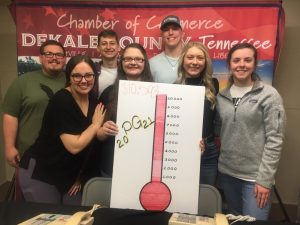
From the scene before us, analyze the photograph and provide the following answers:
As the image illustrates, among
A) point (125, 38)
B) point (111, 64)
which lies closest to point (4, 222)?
point (111, 64)

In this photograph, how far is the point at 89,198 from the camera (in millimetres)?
1448

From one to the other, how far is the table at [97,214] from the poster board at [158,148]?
0.65 ft

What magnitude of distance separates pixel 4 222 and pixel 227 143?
117 centimetres

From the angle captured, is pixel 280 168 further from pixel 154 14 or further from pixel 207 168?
pixel 154 14

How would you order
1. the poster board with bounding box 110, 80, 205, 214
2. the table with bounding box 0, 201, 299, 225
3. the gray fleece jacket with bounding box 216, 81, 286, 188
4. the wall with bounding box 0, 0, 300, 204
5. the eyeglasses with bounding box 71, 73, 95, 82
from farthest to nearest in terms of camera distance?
the wall with bounding box 0, 0, 300, 204 < the eyeglasses with bounding box 71, 73, 95, 82 < the gray fleece jacket with bounding box 216, 81, 286, 188 < the poster board with bounding box 110, 80, 205, 214 < the table with bounding box 0, 201, 299, 225

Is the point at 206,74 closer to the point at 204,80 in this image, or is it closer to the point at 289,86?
the point at 204,80

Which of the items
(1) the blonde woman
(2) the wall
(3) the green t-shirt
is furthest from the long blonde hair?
(2) the wall

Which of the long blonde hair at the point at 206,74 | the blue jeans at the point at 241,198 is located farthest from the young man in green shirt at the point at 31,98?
the blue jeans at the point at 241,198

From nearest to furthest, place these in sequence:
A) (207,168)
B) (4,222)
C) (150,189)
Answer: (4,222), (150,189), (207,168)

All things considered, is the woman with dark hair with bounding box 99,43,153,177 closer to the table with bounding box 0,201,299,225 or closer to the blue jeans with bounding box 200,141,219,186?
the blue jeans with bounding box 200,141,219,186

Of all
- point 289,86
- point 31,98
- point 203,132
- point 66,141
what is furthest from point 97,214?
point 289,86

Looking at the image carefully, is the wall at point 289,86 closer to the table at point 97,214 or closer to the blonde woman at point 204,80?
the blonde woman at point 204,80

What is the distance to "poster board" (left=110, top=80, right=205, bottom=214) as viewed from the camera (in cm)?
136

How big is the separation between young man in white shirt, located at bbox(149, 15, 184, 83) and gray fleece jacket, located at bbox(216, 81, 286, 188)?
488 millimetres
